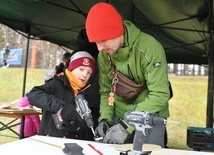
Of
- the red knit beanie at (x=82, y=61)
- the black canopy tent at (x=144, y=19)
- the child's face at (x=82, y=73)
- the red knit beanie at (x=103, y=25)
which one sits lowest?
the child's face at (x=82, y=73)

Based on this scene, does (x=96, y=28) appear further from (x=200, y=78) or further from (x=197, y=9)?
(x=200, y=78)

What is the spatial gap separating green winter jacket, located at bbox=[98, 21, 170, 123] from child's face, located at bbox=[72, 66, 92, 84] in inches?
7.5

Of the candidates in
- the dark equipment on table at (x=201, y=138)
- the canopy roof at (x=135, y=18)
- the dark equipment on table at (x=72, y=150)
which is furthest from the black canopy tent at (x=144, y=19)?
the dark equipment on table at (x=72, y=150)

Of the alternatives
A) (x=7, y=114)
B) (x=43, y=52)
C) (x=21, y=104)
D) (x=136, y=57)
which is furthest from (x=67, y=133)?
(x=43, y=52)

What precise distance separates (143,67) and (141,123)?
41 cm

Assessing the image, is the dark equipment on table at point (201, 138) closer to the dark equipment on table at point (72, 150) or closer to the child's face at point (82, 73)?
the child's face at point (82, 73)

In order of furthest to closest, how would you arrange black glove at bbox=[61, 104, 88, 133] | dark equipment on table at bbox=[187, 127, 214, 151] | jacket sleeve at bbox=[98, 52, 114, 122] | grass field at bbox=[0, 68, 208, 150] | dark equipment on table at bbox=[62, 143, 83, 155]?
grass field at bbox=[0, 68, 208, 150] → dark equipment on table at bbox=[187, 127, 214, 151] → black glove at bbox=[61, 104, 88, 133] → jacket sleeve at bbox=[98, 52, 114, 122] → dark equipment on table at bbox=[62, 143, 83, 155]

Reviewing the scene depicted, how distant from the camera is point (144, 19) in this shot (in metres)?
4.00

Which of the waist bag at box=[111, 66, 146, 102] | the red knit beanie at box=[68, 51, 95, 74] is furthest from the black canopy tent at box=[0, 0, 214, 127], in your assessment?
the waist bag at box=[111, 66, 146, 102]

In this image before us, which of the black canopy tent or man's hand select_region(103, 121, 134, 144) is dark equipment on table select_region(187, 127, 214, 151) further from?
man's hand select_region(103, 121, 134, 144)

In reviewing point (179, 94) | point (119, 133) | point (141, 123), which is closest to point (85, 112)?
point (119, 133)

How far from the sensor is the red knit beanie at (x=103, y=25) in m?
1.17

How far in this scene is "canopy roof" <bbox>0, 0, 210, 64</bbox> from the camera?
9.97 ft

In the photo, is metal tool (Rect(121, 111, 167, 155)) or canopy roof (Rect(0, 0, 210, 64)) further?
canopy roof (Rect(0, 0, 210, 64))
